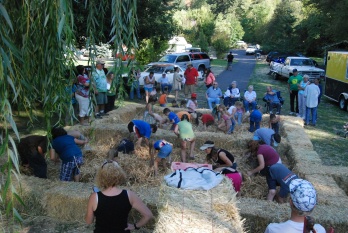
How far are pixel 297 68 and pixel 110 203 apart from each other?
22061 mm

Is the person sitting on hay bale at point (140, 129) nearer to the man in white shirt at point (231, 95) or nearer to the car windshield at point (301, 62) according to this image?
the man in white shirt at point (231, 95)

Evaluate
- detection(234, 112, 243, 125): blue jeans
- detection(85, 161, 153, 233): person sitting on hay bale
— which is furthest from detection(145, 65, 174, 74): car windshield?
detection(85, 161, 153, 233): person sitting on hay bale

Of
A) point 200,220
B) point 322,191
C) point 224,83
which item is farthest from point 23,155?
point 224,83

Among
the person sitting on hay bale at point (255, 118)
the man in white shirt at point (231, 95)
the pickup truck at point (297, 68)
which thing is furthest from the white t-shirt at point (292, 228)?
the pickup truck at point (297, 68)

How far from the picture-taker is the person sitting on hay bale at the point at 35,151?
6637 mm

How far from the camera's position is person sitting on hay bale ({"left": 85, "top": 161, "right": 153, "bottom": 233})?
3.47 meters

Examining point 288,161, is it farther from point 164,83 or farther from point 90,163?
point 164,83

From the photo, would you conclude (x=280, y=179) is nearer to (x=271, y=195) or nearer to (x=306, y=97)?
(x=271, y=195)

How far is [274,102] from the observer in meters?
13.0

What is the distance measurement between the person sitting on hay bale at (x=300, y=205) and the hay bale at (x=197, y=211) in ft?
1.92

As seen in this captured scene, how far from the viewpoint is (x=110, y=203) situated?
136 inches

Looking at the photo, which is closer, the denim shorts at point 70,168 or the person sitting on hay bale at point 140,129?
the denim shorts at point 70,168

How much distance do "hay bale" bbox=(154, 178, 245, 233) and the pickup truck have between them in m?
20.7

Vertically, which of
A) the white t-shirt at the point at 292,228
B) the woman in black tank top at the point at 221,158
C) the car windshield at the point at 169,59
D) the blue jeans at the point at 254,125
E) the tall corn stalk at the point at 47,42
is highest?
the tall corn stalk at the point at 47,42
